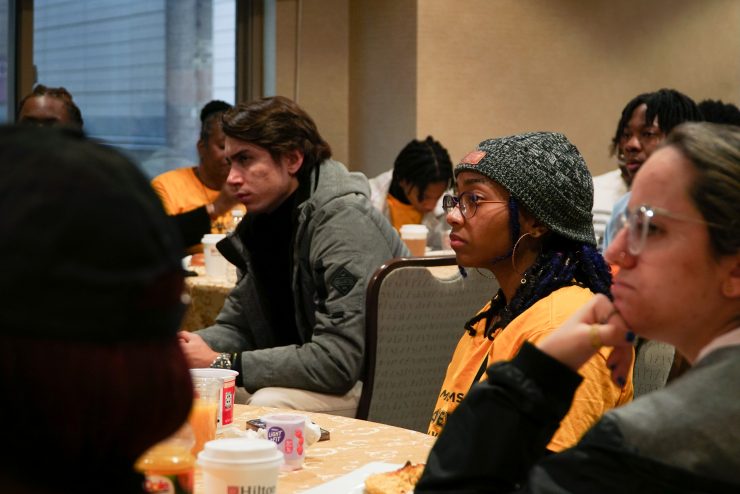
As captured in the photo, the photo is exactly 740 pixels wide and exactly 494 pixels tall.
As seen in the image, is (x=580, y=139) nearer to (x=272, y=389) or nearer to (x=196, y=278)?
(x=196, y=278)

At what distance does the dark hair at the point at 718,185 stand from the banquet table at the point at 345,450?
2.73ft

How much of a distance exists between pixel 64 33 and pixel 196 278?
303 cm

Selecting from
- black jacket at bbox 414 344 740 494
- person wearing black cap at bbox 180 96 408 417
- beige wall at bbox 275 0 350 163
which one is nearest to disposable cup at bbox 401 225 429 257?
person wearing black cap at bbox 180 96 408 417

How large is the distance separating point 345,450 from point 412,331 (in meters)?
1.12

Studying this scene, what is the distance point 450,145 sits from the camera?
704cm

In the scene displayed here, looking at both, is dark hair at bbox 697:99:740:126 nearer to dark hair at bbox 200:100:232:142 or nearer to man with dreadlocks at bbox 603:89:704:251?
man with dreadlocks at bbox 603:89:704:251

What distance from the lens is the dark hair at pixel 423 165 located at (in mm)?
6340

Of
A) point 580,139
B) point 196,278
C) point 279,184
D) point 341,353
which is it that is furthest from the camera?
point 580,139

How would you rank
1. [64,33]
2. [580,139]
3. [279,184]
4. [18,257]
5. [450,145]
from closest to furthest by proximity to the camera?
[18,257] < [279,184] < [64,33] < [450,145] < [580,139]

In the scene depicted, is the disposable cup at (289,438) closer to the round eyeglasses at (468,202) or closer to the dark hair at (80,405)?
the round eyeglasses at (468,202)

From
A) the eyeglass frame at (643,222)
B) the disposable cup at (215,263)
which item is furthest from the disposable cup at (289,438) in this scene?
the disposable cup at (215,263)

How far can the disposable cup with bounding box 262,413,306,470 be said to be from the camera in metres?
1.79

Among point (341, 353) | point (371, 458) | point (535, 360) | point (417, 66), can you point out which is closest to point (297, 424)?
point (371, 458)

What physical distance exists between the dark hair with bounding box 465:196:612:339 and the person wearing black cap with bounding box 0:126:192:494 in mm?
1530
